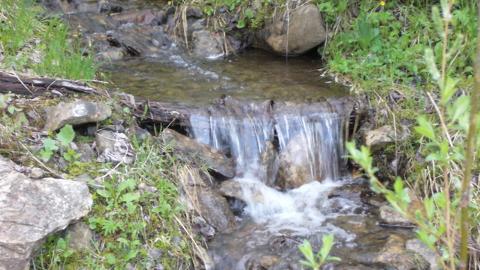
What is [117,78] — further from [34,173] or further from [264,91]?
[34,173]

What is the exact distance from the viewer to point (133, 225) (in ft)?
9.90

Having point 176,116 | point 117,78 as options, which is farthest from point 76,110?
point 117,78

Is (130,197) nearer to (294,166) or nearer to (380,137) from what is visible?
(294,166)

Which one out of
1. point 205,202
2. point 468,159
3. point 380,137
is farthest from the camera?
point 380,137

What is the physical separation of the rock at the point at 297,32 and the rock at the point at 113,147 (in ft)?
10.1

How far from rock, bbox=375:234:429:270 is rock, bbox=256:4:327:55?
316 cm

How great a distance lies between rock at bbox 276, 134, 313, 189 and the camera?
4.20m

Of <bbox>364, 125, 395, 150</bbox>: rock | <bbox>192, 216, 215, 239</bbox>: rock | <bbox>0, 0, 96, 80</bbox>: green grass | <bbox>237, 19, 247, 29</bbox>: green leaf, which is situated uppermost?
<bbox>0, 0, 96, 80</bbox>: green grass

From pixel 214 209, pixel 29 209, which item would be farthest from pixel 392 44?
pixel 29 209

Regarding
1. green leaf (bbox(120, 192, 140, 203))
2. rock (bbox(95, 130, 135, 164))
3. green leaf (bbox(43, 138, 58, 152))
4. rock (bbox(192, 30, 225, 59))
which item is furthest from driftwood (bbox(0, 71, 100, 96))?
rock (bbox(192, 30, 225, 59))

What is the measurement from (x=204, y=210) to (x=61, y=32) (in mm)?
2072

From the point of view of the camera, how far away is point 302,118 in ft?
14.6

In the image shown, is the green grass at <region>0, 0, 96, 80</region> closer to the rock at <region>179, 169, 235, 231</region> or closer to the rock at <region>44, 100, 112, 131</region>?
the rock at <region>44, 100, 112, 131</region>

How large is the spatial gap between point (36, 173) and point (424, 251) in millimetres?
2410
